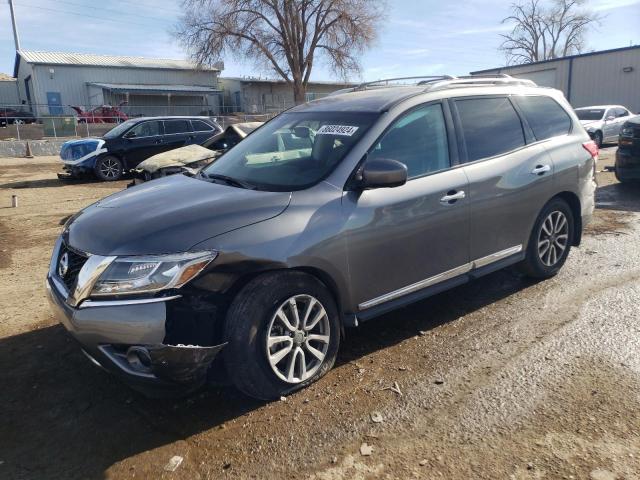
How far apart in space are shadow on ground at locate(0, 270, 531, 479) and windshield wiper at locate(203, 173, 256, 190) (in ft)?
4.39

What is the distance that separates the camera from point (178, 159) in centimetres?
936

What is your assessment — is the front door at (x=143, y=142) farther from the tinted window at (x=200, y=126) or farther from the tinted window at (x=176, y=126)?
the tinted window at (x=200, y=126)

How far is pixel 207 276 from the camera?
2.87 metres

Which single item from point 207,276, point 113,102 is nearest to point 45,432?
point 207,276

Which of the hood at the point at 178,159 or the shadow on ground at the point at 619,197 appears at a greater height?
the hood at the point at 178,159

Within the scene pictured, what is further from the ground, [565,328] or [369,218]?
[369,218]

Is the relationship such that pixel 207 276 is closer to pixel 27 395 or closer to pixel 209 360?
pixel 209 360

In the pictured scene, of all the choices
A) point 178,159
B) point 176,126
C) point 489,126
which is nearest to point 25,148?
point 176,126

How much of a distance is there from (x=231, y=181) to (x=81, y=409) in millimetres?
1753

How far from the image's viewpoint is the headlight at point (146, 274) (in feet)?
9.16

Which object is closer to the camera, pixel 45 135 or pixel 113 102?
pixel 45 135

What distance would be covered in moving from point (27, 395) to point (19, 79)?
5513 centimetres

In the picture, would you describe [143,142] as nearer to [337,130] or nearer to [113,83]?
[337,130]

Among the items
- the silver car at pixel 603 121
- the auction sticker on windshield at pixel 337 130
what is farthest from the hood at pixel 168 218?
the silver car at pixel 603 121
